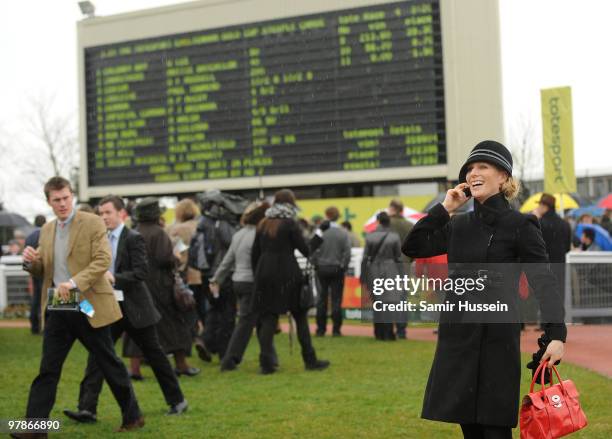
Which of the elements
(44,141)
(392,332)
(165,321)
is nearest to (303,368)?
(165,321)

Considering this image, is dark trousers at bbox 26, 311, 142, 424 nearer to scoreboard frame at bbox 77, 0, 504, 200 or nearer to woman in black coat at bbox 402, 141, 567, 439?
woman in black coat at bbox 402, 141, 567, 439

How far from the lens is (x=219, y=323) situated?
10406 mm

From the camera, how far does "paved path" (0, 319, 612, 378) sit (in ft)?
31.2

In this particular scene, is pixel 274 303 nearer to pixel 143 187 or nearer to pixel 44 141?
pixel 143 187

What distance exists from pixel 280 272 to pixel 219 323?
1.63 metres

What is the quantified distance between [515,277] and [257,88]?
683 inches

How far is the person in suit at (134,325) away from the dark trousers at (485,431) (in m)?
3.43

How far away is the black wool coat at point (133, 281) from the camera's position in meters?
6.82

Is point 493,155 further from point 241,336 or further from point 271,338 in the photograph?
point 241,336

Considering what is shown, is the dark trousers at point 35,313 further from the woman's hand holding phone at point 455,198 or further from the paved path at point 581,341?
the woman's hand holding phone at point 455,198

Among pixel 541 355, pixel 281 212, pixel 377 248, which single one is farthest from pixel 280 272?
pixel 541 355

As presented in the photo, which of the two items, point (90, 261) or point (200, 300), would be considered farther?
point (200, 300)

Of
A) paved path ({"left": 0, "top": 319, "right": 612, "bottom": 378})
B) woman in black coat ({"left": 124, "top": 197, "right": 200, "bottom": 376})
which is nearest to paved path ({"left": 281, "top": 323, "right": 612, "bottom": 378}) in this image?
paved path ({"left": 0, "top": 319, "right": 612, "bottom": 378})

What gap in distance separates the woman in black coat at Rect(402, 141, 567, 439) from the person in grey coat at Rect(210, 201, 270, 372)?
5.71 m
